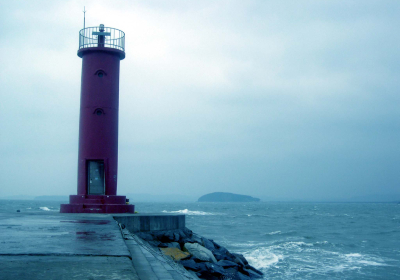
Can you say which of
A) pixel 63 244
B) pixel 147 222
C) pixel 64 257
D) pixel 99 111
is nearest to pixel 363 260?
pixel 147 222

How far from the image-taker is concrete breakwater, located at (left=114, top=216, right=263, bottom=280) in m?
9.64

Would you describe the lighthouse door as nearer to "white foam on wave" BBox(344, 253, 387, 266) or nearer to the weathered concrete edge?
the weathered concrete edge

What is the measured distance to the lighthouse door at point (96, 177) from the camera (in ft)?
43.1

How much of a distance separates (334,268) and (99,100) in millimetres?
9737

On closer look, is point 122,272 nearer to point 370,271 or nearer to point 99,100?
point 99,100

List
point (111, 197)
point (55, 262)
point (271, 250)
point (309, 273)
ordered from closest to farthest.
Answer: point (55, 262) < point (111, 197) < point (309, 273) < point (271, 250)

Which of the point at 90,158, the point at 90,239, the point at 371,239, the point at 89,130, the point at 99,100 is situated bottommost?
the point at 371,239

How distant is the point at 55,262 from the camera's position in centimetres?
360

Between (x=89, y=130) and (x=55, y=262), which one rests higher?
(x=89, y=130)

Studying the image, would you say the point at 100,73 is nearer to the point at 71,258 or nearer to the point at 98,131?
the point at 98,131

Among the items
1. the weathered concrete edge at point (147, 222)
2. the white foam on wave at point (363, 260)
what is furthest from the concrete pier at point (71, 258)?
the white foam on wave at point (363, 260)

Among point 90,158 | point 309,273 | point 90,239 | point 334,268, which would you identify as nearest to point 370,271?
point 334,268

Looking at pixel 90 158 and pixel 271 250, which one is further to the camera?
pixel 271 250

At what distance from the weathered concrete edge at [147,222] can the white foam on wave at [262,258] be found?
4.48 meters
